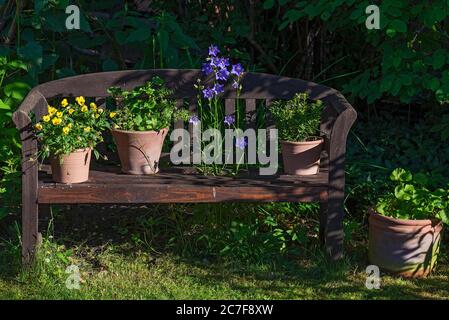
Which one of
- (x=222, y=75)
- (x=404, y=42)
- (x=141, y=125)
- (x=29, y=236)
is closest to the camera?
(x=29, y=236)

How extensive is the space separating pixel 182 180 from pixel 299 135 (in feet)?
2.56

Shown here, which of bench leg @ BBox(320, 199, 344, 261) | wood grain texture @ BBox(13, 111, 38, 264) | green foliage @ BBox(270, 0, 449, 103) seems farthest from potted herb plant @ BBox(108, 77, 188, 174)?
green foliage @ BBox(270, 0, 449, 103)

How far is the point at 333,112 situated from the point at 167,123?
110 centimetres

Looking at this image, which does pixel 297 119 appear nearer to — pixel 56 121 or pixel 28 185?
pixel 56 121

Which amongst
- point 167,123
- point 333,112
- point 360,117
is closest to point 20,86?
point 167,123

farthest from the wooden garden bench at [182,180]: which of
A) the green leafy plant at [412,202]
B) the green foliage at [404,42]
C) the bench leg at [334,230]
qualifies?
the green foliage at [404,42]

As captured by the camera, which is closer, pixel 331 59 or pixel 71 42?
pixel 71 42

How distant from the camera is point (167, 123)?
4898mm

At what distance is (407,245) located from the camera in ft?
15.5

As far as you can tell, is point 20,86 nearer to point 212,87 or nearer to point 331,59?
point 212,87

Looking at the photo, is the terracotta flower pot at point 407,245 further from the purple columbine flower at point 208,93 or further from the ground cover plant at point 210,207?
the purple columbine flower at point 208,93

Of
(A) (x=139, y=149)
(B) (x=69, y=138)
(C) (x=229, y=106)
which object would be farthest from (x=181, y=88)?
(B) (x=69, y=138)

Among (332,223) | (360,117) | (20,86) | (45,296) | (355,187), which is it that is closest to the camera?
(45,296)

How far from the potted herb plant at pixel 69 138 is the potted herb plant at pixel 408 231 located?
1758 mm
